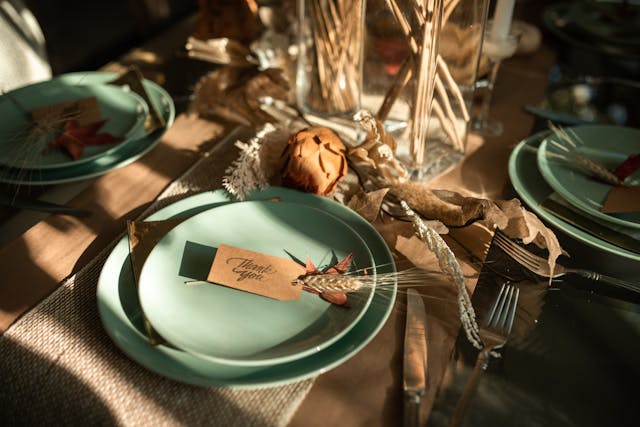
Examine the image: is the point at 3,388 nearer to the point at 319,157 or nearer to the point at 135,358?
the point at 135,358

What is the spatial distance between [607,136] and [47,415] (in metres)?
0.81

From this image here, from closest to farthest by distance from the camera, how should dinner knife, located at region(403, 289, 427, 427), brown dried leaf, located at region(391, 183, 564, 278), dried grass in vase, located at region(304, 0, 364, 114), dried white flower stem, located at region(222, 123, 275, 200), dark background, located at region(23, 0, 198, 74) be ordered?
dinner knife, located at region(403, 289, 427, 427), brown dried leaf, located at region(391, 183, 564, 278), dried white flower stem, located at region(222, 123, 275, 200), dried grass in vase, located at region(304, 0, 364, 114), dark background, located at region(23, 0, 198, 74)

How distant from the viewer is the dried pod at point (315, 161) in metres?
0.63

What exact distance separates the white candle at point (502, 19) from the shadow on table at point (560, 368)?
41 centimetres

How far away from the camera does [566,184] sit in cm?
66

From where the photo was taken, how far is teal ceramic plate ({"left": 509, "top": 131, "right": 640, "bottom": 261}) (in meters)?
0.58

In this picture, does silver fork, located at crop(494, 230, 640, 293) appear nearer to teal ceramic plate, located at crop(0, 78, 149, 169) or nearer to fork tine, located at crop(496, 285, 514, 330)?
fork tine, located at crop(496, 285, 514, 330)

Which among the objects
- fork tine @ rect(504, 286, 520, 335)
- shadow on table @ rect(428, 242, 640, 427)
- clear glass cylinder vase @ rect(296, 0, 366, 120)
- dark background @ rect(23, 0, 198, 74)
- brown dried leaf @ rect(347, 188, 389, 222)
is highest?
clear glass cylinder vase @ rect(296, 0, 366, 120)

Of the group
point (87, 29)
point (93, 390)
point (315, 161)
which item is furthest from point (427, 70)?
point (87, 29)

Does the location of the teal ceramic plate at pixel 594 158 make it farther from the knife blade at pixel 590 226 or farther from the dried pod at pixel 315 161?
the dried pod at pixel 315 161

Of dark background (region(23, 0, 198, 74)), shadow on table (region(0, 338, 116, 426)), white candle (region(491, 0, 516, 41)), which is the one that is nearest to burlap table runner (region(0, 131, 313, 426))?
shadow on table (region(0, 338, 116, 426))

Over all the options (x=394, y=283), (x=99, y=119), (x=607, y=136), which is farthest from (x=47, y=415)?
(x=607, y=136)

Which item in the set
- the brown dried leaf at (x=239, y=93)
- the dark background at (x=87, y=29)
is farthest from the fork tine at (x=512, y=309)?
the dark background at (x=87, y=29)

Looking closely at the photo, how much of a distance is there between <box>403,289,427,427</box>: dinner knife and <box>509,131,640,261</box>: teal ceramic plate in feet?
0.71
